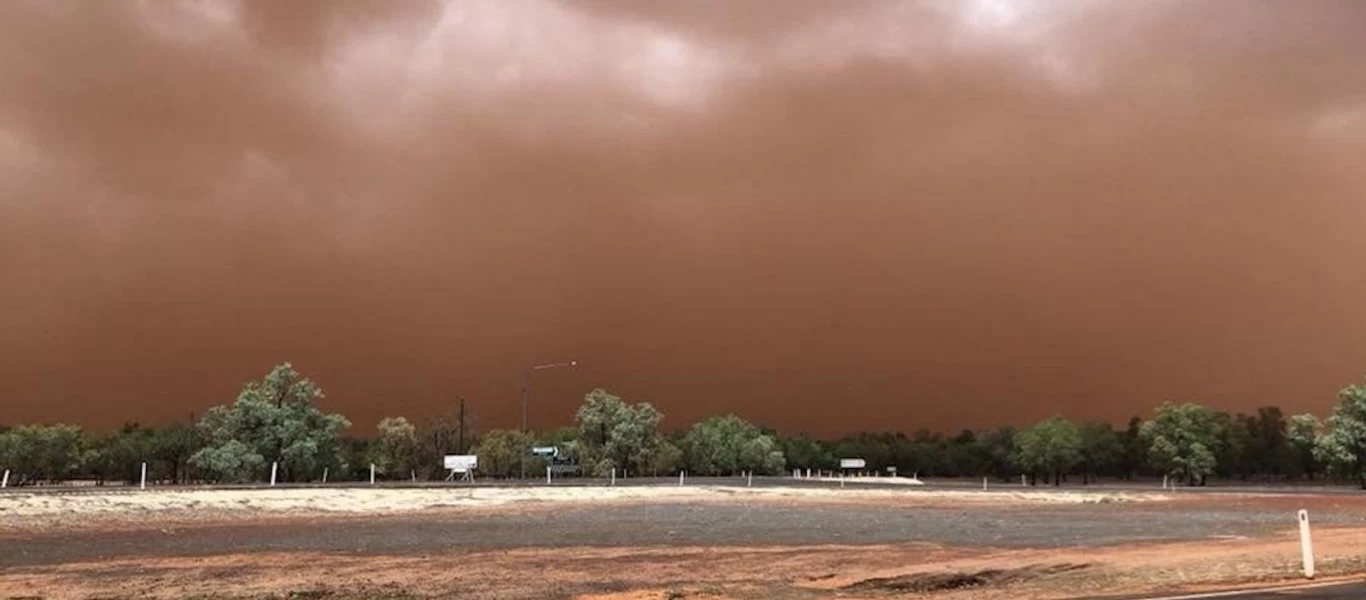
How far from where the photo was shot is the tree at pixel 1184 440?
159 m

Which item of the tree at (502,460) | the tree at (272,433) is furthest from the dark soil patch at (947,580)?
the tree at (502,460)

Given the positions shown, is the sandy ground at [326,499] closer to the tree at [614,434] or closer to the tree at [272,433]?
the tree at [272,433]

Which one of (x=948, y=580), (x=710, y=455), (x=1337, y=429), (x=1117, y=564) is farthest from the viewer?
(x=710, y=455)

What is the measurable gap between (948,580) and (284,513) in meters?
38.8

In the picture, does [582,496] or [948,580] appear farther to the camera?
[582,496]

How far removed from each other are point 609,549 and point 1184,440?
153860 millimetres

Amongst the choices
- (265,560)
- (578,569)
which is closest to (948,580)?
(578,569)

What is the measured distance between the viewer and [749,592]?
21.6m

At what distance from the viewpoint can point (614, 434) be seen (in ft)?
550

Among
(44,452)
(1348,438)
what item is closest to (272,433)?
(44,452)

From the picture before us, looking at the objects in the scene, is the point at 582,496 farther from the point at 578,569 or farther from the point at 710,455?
the point at 710,455

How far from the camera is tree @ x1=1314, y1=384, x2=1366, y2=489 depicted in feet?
412

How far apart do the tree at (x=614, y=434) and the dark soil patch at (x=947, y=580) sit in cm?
14200

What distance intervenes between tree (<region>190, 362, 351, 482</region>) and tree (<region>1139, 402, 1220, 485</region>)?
4841 inches
